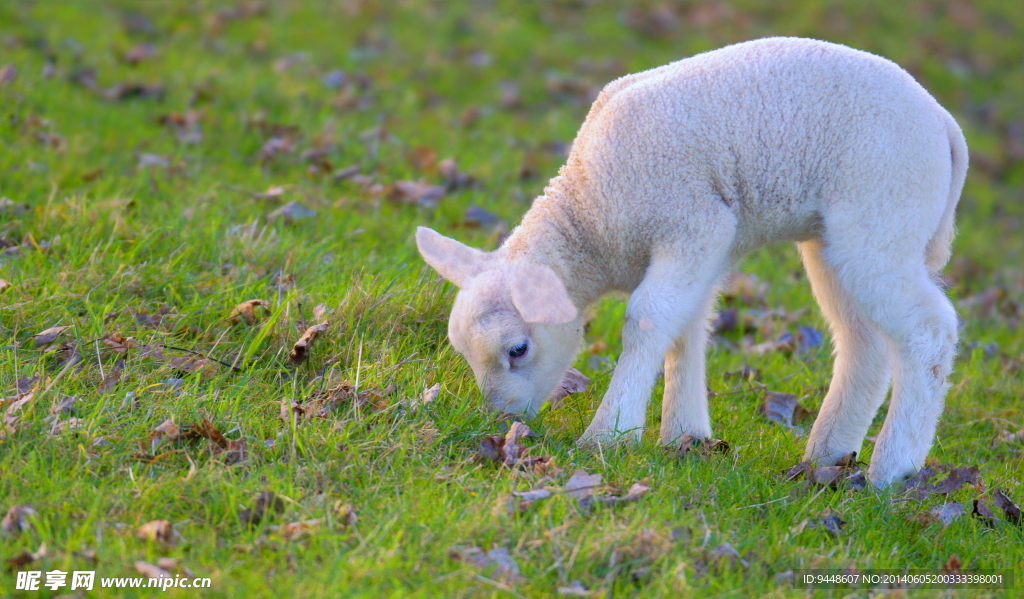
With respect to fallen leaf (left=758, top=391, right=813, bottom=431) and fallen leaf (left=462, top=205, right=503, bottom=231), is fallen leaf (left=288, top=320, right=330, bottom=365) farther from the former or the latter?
fallen leaf (left=462, top=205, right=503, bottom=231)

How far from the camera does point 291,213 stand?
5824mm

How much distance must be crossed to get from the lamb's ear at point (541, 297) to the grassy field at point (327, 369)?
0.45 meters

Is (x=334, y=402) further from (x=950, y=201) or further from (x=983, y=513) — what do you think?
(x=950, y=201)

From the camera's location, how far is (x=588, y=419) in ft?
14.5

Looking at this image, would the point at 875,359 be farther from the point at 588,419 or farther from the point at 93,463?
the point at 93,463

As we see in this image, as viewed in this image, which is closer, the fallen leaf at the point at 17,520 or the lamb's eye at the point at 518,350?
the fallen leaf at the point at 17,520

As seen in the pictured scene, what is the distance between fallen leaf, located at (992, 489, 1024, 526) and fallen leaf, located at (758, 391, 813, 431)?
1001mm

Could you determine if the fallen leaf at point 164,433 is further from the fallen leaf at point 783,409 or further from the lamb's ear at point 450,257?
the fallen leaf at point 783,409

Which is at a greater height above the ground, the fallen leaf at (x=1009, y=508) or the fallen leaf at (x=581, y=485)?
the fallen leaf at (x=581, y=485)

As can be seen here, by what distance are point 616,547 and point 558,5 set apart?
379 inches

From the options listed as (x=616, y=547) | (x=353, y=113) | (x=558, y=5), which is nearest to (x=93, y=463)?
(x=616, y=547)

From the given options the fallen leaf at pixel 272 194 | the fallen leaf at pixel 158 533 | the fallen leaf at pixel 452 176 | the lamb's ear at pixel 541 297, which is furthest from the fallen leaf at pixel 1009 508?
the fallen leaf at pixel 452 176

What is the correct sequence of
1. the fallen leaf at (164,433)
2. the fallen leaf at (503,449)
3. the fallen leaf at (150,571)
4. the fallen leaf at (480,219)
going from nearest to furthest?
the fallen leaf at (150,571)
the fallen leaf at (164,433)
the fallen leaf at (503,449)
the fallen leaf at (480,219)

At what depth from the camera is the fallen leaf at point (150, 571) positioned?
2891 millimetres
